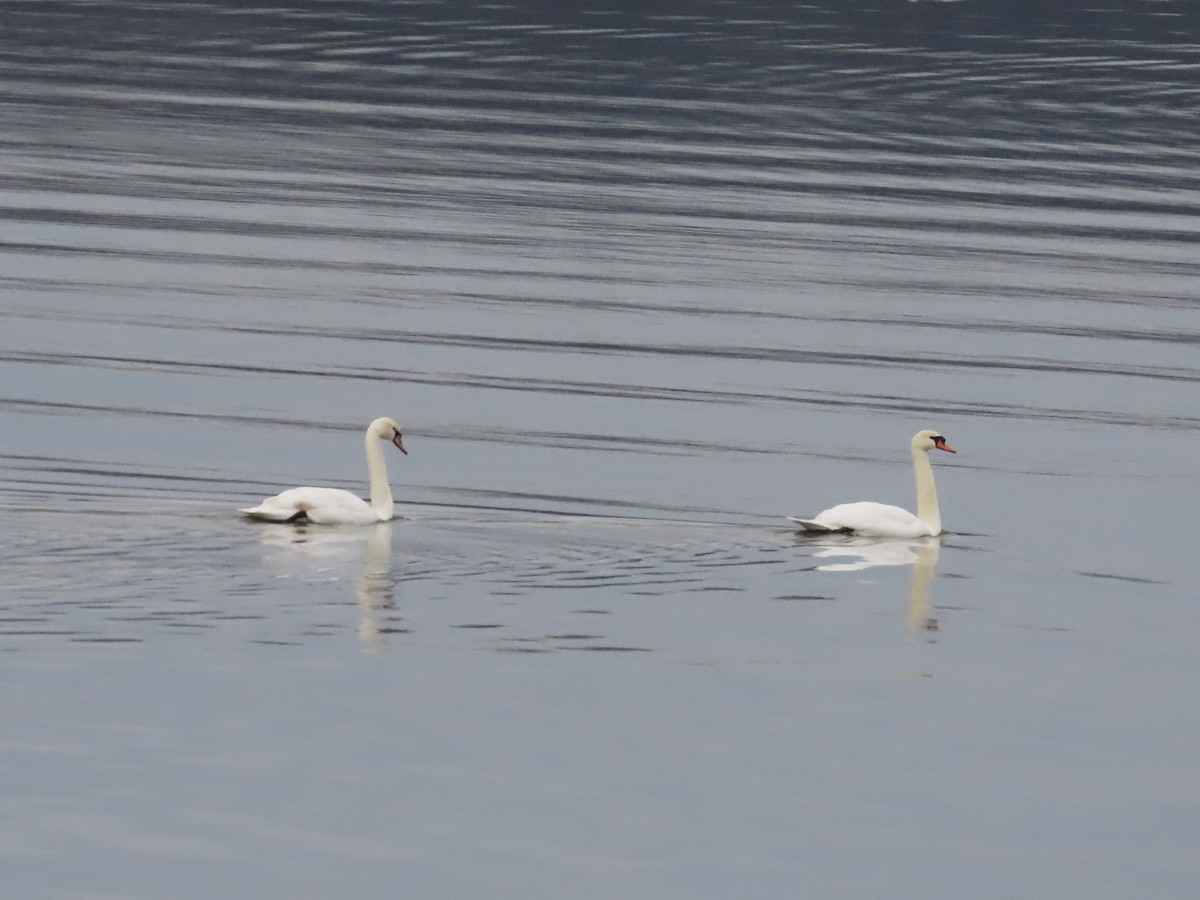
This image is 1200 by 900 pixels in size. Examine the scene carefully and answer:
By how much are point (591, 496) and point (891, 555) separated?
262 centimetres

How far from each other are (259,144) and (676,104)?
32.7 feet

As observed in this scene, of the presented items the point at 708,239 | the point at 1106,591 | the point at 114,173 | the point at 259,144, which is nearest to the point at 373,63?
the point at 259,144

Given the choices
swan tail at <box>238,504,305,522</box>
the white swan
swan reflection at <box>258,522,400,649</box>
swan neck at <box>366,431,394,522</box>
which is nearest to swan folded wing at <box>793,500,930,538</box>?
the white swan

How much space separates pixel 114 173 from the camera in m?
38.6

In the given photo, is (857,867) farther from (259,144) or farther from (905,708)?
(259,144)

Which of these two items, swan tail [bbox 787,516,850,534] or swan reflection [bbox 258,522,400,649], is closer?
swan reflection [bbox 258,522,400,649]

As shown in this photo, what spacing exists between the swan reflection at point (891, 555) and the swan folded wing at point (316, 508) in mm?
3284

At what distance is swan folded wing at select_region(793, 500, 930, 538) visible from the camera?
62.6 feet

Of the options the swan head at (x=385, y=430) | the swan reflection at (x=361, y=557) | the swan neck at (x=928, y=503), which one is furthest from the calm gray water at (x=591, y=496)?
the swan head at (x=385, y=430)

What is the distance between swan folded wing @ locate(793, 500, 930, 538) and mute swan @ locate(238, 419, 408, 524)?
10.2 feet

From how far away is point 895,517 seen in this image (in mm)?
19562

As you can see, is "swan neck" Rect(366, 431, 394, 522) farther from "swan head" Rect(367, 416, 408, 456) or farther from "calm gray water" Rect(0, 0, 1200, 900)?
"swan head" Rect(367, 416, 408, 456)

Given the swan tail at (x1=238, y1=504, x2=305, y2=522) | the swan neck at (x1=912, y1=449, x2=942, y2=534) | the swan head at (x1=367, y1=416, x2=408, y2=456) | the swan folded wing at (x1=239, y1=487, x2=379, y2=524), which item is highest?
the swan head at (x1=367, y1=416, x2=408, y2=456)

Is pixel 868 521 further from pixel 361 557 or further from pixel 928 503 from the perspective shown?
pixel 361 557
